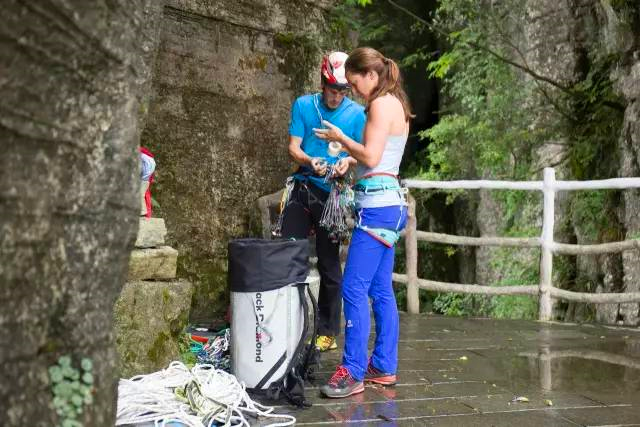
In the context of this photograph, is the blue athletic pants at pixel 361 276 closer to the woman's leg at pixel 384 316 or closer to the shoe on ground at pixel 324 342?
the woman's leg at pixel 384 316

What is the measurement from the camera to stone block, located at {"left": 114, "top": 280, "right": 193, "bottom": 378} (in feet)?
12.1

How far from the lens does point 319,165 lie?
4.23 metres

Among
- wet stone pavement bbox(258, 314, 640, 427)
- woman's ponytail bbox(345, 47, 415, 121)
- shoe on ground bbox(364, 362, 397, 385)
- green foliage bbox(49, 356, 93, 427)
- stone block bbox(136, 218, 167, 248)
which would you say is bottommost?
wet stone pavement bbox(258, 314, 640, 427)

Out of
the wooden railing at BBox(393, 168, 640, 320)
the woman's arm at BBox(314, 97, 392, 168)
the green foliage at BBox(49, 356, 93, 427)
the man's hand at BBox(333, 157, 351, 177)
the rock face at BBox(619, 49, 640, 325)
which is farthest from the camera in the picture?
the rock face at BBox(619, 49, 640, 325)

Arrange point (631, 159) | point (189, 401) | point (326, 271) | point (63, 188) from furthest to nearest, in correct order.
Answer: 1. point (631, 159)
2. point (326, 271)
3. point (189, 401)
4. point (63, 188)

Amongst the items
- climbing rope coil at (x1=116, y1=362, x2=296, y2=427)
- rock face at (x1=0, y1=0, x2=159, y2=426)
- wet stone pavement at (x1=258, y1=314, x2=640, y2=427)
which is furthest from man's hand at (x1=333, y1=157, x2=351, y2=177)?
rock face at (x1=0, y1=0, x2=159, y2=426)

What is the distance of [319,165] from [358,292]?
83cm

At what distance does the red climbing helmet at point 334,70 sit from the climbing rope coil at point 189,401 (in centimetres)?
181

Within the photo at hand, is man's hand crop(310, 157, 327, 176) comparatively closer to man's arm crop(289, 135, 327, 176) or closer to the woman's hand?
man's arm crop(289, 135, 327, 176)

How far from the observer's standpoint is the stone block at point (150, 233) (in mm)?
3930

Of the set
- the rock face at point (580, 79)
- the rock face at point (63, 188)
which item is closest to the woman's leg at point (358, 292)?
the rock face at point (63, 188)

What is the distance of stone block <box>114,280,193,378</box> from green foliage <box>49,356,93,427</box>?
203cm

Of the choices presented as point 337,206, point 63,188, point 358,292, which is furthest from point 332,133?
point 63,188

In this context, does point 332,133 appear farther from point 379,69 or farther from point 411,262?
point 411,262
